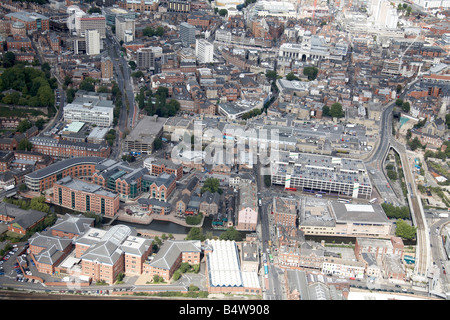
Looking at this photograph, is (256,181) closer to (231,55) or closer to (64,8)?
(231,55)

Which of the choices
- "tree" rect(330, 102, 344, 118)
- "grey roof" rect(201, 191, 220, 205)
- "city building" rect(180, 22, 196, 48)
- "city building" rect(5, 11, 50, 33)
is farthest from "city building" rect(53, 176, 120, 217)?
"city building" rect(180, 22, 196, 48)

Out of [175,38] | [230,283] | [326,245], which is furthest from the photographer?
[175,38]

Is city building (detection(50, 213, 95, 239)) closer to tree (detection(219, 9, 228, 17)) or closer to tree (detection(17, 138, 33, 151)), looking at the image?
tree (detection(17, 138, 33, 151))

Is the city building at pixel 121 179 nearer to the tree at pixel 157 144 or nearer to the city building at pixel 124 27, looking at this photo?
the tree at pixel 157 144

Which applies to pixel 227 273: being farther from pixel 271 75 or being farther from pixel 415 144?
pixel 271 75

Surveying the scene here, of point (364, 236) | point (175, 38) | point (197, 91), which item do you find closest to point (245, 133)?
point (197, 91)

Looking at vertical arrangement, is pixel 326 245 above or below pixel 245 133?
below

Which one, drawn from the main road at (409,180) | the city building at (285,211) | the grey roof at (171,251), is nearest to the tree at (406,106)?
the main road at (409,180)
